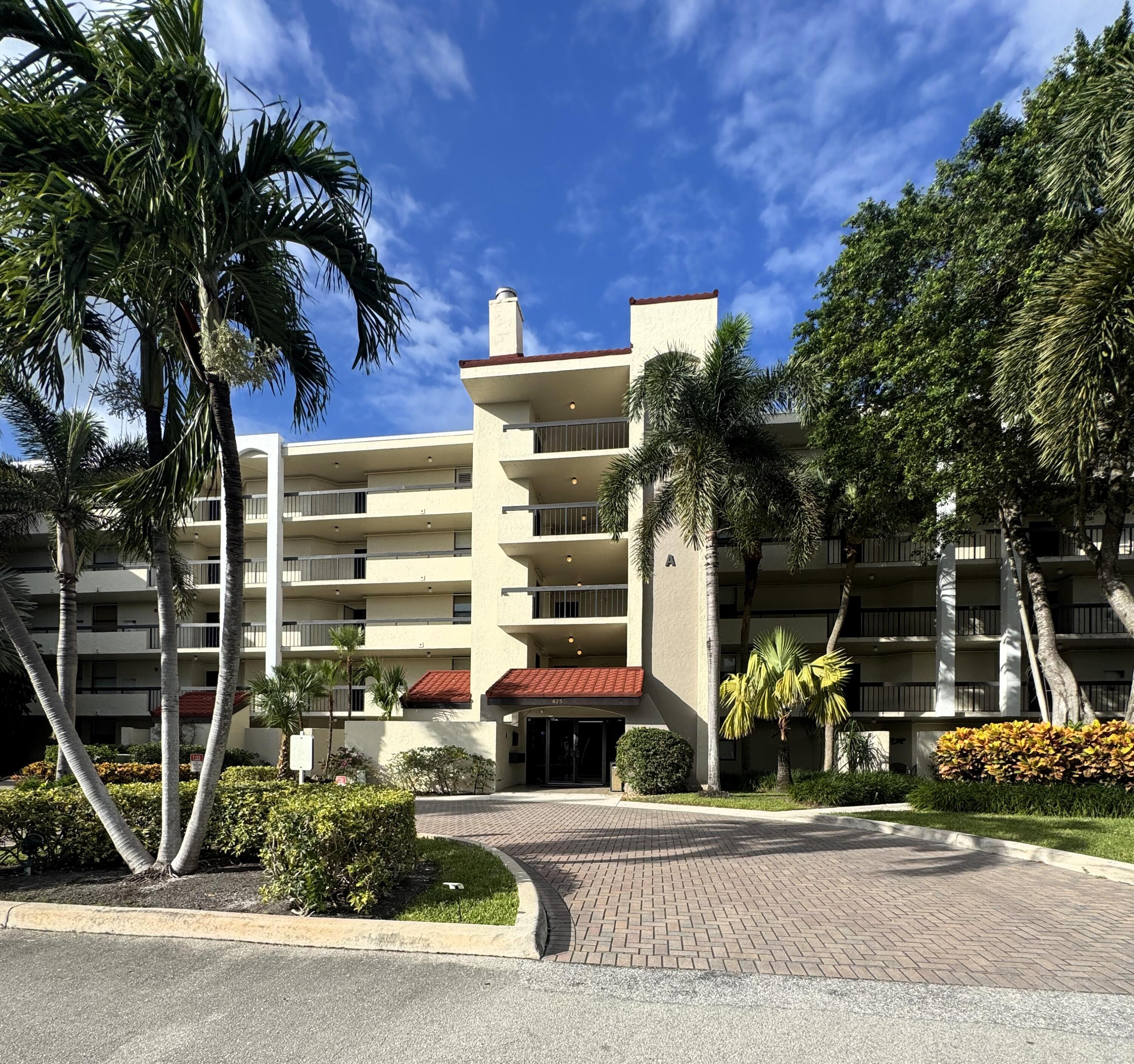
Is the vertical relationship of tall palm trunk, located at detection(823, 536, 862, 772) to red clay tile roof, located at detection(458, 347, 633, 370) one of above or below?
below

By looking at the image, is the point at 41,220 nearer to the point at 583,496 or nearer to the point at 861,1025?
the point at 861,1025

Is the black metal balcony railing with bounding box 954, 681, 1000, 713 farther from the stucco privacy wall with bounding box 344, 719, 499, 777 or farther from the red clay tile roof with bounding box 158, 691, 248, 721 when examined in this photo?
the red clay tile roof with bounding box 158, 691, 248, 721

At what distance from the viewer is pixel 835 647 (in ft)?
82.2

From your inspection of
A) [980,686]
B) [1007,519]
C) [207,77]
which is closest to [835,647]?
[980,686]

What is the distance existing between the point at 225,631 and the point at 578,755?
1857 cm

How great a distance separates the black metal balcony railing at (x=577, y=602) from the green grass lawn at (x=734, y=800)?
21.4 ft

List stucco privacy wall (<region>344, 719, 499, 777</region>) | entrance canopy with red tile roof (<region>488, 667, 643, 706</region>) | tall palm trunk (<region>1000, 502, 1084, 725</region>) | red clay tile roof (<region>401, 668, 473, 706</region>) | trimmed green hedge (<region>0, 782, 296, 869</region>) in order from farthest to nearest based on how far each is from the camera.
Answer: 1. red clay tile roof (<region>401, 668, 473, 706</region>)
2. stucco privacy wall (<region>344, 719, 499, 777</region>)
3. entrance canopy with red tile roof (<region>488, 667, 643, 706</region>)
4. tall palm trunk (<region>1000, 502, 1084, 725</region>)
5. trimmed green hedge (<region>0, 782, 296, 869</region>)

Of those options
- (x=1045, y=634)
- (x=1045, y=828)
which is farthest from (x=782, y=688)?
(x=1045, y=828)

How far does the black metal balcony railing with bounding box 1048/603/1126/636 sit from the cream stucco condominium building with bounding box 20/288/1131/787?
0.27 feet

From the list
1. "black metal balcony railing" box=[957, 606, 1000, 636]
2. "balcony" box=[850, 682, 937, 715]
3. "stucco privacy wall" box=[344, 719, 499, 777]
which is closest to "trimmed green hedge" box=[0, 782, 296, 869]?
"stucco privacy wall" box=[344, 719, 499, 777]

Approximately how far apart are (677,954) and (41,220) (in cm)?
932

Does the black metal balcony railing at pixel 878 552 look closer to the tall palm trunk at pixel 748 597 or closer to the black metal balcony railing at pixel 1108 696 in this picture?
the tall palm trunk at pixel 748 597

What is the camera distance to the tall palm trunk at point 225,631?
8406 mm

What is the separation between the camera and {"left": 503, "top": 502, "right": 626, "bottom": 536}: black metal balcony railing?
2530 centimetres
